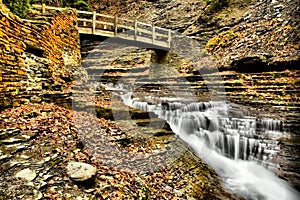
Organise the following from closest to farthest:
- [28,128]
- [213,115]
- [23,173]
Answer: [23,173]
[28,128]
[213,115]

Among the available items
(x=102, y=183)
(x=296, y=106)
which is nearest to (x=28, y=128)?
(x=102, y=183)

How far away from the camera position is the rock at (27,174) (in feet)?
8.49

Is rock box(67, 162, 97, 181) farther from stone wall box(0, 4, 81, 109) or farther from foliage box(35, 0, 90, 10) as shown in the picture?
foliage box(35, 0, 90, 10)

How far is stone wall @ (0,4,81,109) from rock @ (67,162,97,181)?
262 centimetres

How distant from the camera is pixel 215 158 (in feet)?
20.1

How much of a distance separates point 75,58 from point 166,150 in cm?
642

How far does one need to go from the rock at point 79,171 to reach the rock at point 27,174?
487mm

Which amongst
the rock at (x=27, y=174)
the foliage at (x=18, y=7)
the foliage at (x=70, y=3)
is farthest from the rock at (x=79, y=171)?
the foliage at (x=70, y=3)

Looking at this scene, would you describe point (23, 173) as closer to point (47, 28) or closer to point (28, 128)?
point (28, 128)

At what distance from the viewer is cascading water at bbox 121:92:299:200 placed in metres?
5.00

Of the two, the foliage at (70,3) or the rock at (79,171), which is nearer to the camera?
the rock at (79,171)

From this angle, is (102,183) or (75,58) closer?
(102,183)

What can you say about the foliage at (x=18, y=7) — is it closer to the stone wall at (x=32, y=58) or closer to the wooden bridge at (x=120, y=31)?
the stone wall at (x=32, y=58)

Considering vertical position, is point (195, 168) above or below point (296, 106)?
below
